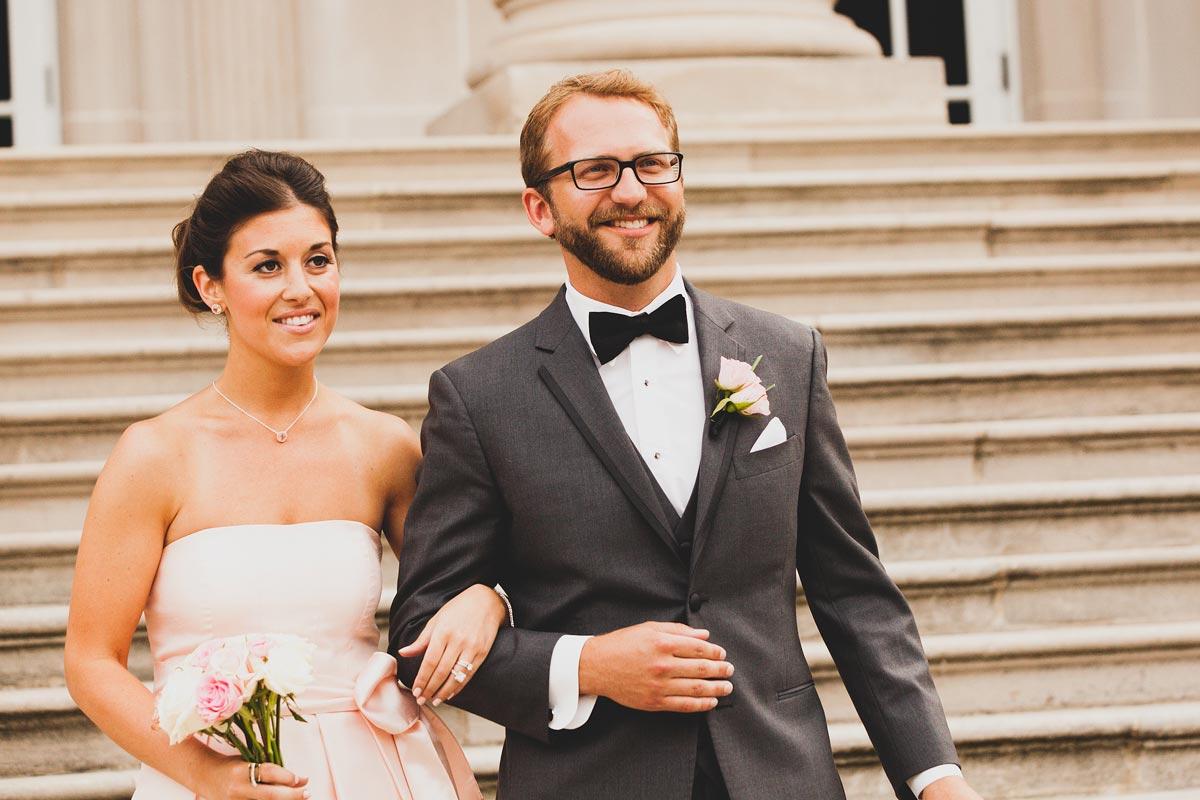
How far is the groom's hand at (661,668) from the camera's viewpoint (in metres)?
2.16

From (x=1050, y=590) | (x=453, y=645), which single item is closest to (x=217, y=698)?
(x=453, y=645)

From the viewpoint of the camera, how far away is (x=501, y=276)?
5.30m

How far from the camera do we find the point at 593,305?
2459 millimetres

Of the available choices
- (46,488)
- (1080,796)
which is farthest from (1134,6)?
(46,488)

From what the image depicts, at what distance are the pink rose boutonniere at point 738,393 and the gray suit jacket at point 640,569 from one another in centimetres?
3

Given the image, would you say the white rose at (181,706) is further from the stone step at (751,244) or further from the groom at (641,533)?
the stone step at (751,244)

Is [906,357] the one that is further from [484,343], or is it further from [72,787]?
[72,787]

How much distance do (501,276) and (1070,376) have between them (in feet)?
6.91

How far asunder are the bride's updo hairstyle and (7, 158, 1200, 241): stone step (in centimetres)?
298

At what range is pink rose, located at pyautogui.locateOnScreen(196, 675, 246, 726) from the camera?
6.79 ft

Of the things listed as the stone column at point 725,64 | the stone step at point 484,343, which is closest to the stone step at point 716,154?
the stone column at point 725,64

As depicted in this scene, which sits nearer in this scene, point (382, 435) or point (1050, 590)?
point (382, 435)

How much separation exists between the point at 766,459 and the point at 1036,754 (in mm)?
1990

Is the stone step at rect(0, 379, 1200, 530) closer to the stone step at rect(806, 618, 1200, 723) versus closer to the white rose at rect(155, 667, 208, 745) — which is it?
the stone step at rect(806, 618, 1200, 723)
